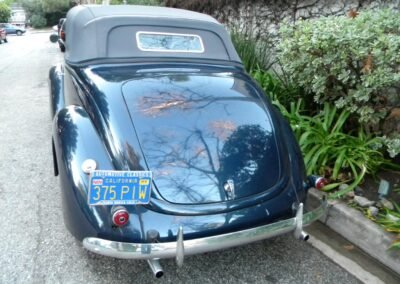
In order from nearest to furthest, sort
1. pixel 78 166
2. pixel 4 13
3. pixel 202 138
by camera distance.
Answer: pixel 78 166
pixel 202 138
pixel 4 13

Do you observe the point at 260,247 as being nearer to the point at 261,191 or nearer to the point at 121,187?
the point at 261,191

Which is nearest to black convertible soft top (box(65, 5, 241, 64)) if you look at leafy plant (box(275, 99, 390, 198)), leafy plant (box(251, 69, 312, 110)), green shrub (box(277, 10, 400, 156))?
green shrub (box(277, 10, 400, 156))

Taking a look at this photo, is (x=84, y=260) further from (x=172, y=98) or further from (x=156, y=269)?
(x=172, y=98)

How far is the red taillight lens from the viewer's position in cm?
194

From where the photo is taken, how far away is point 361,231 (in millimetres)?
2672

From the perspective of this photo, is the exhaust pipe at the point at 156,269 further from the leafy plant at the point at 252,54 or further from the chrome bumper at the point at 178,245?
the leafy plant at the point at 252,54

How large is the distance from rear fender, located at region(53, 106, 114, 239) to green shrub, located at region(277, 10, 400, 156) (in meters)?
2.19

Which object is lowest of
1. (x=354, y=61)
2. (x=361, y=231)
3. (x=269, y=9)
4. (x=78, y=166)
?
(x=361, y=231)

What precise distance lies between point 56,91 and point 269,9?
161 inches

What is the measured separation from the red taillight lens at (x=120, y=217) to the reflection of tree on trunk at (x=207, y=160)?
31 centimetres

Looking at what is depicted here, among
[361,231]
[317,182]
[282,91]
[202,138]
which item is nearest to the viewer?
[202,138]

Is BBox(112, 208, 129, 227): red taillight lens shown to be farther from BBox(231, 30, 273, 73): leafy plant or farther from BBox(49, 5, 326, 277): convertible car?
BBox(231, 30, 273, 73): leafy plant

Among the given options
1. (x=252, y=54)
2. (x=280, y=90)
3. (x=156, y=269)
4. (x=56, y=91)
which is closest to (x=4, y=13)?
(x=252, y=54)

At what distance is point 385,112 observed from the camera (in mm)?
3189
